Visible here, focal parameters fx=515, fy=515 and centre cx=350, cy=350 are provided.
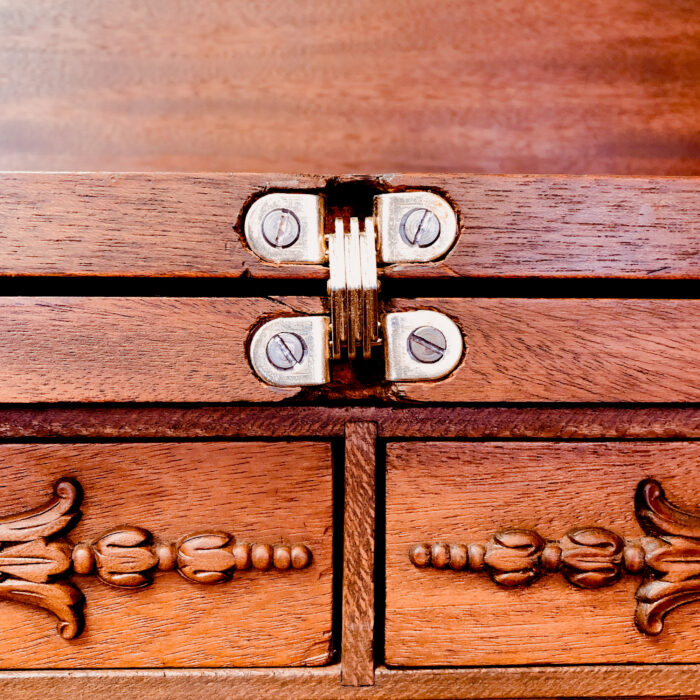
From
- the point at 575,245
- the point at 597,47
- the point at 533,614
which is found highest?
the point at 597,47

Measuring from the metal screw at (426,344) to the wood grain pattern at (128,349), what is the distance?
100mm

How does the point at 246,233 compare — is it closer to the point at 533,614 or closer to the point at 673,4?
the point at 533,614

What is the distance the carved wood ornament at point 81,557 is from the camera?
372 millimetres

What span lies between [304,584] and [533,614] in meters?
0.18

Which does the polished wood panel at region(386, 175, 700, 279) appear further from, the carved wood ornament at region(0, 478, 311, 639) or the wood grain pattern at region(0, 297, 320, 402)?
the carved wood ornament at region(0, 478, 311, 639)

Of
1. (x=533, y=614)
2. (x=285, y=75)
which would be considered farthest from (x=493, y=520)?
(x=285, y=75)

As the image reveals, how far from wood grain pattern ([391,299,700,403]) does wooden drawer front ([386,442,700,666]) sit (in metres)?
0.05

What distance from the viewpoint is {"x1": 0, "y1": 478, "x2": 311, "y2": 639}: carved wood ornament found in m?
0.37

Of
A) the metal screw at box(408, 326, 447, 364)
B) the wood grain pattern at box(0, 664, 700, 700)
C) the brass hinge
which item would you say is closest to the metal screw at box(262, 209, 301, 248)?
the brass hinge

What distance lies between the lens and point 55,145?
0.65 metres

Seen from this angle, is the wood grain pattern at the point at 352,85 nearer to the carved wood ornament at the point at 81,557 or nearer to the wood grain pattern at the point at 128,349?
the wood grain pattern at the point at 128,349

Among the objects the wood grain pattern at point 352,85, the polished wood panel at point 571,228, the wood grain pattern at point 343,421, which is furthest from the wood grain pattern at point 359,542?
the wood grain pattern at point 352,85

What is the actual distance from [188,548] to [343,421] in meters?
0.15

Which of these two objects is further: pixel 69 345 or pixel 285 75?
pixel 285 75
